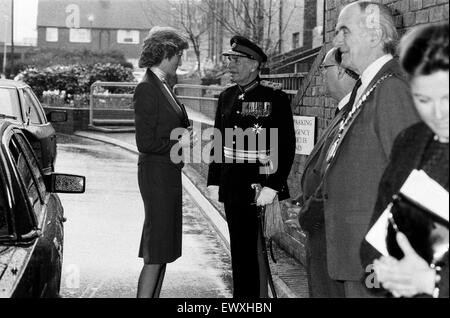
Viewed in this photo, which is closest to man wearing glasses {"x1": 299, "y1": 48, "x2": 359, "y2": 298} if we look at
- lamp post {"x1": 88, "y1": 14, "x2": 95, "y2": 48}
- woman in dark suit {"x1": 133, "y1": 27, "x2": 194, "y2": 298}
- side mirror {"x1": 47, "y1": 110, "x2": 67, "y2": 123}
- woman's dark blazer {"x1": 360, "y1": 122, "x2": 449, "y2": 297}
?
woman's dark blazer {"x1": 360, "y1": 122, "x2": 449, "y2": 297}

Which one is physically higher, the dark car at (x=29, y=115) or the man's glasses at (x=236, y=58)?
the man's glasses at (x=236, y=58)

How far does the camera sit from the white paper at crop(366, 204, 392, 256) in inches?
105

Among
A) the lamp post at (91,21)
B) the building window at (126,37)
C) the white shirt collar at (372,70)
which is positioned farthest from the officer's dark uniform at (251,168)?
the building window at (126,37)

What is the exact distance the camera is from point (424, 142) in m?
2.54

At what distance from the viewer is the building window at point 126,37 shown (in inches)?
3081

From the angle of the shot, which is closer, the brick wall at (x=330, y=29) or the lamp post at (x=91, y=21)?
the brick wall at (x=330, y=29)

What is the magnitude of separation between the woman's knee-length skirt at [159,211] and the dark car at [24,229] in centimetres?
58

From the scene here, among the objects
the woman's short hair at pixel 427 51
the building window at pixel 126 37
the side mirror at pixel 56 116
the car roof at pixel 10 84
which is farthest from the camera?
the building window at pixel 126 37

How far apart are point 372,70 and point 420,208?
4.41 ft

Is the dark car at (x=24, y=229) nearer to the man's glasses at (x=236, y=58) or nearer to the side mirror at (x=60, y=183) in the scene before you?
the side mirror at (x=60, y=183)

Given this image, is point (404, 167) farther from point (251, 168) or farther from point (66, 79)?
point (66, 79)

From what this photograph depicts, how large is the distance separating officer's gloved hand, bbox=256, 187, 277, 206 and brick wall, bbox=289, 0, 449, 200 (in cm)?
135

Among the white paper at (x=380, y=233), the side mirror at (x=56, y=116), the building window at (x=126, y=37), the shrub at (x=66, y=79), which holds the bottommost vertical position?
the white paper at (x=380, y=233)

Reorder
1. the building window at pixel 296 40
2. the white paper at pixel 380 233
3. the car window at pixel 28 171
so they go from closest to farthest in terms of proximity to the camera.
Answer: the white paper at pixel 380 233 → the car window at pixel 28 171 → the building window at pixel 296 40
